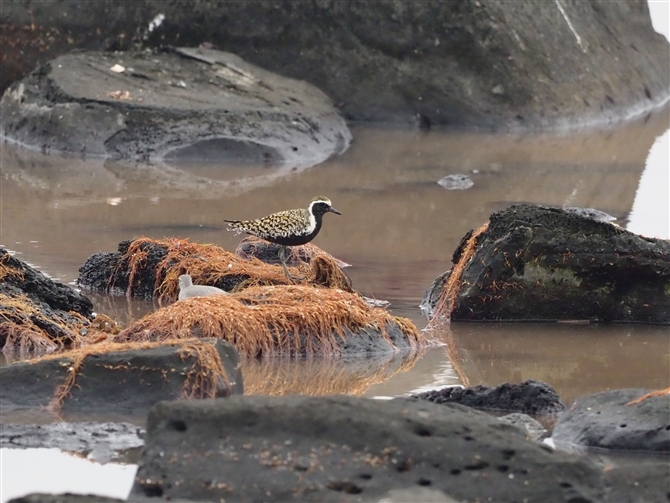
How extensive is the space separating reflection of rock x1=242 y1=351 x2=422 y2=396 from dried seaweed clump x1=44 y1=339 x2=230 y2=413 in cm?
70

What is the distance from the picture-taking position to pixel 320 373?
23.3 ft

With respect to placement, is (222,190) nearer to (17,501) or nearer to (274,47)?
(274,47)

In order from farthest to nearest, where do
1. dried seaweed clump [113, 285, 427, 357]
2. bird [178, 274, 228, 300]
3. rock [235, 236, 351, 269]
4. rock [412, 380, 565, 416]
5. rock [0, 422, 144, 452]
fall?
rock [235, 236, 351, 269] < bird [178, 274, 228, 300] < dried seaweed clump [113, 285, 427, 357] < rock [412, 380, 565, 416] < rock [0, 422, 144, 452]

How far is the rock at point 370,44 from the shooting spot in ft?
65.3

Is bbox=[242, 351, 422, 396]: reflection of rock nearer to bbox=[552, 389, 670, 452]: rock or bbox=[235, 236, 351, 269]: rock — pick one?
bbox=[552, 389, 670, 452]: rock

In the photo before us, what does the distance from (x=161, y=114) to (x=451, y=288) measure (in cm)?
857

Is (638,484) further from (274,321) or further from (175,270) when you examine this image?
(175,270)

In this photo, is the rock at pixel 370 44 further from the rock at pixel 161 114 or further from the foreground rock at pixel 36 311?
the foreground rock at pixel 36 311

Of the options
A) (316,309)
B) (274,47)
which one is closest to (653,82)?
(274,47)

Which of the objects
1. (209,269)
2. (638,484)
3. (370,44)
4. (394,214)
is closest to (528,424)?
(638,484)

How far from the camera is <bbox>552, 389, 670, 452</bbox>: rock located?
5574 mm

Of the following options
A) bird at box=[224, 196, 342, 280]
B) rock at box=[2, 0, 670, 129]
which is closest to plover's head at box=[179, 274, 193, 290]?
bird at box=[224, 196, 342, 280]

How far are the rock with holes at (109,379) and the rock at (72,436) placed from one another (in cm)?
18

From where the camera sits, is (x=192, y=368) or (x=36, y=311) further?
(x=36, y=311)
